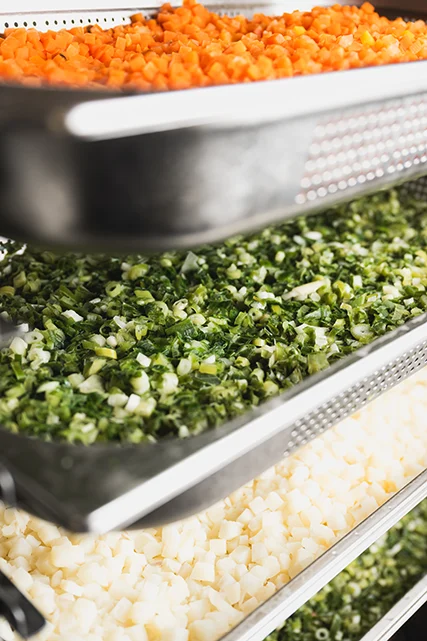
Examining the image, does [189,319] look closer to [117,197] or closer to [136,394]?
[136,394]

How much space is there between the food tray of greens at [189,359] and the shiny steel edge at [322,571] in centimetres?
24

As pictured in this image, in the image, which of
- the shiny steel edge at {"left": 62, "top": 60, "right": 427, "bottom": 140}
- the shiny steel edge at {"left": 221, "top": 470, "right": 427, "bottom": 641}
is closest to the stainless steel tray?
the shiny steel edge at {"left": 221, "top": 470, "right": 427, "bottom": 641}

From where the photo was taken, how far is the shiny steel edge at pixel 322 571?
1077 mm

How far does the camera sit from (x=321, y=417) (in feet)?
3.58

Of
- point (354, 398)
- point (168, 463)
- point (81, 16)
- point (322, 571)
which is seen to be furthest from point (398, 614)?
point (81, 16)

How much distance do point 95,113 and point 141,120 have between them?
0.05 meters

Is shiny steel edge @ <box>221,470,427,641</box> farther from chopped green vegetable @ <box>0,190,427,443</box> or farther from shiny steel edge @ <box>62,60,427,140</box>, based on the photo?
shiny steel edge @ <box>62,60,427,140</box>

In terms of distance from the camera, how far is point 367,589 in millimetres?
1699

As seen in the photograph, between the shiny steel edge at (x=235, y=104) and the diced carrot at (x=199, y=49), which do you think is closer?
the shiny steel edge at (x=235, y=104)

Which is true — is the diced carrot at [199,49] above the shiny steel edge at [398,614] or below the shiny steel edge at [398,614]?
above

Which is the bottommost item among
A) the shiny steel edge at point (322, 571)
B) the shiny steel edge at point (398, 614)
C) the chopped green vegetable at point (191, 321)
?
the shiny steel edge at point (398, 614)

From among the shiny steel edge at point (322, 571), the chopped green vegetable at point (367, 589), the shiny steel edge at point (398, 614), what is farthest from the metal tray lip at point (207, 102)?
the chopped green vegetable at point (367, 589)

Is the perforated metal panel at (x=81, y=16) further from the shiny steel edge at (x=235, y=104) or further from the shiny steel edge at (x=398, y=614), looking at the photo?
the shiny steel edge at (x=398, y=614)

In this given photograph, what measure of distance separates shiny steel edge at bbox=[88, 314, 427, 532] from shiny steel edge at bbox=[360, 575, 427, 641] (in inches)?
24.6
